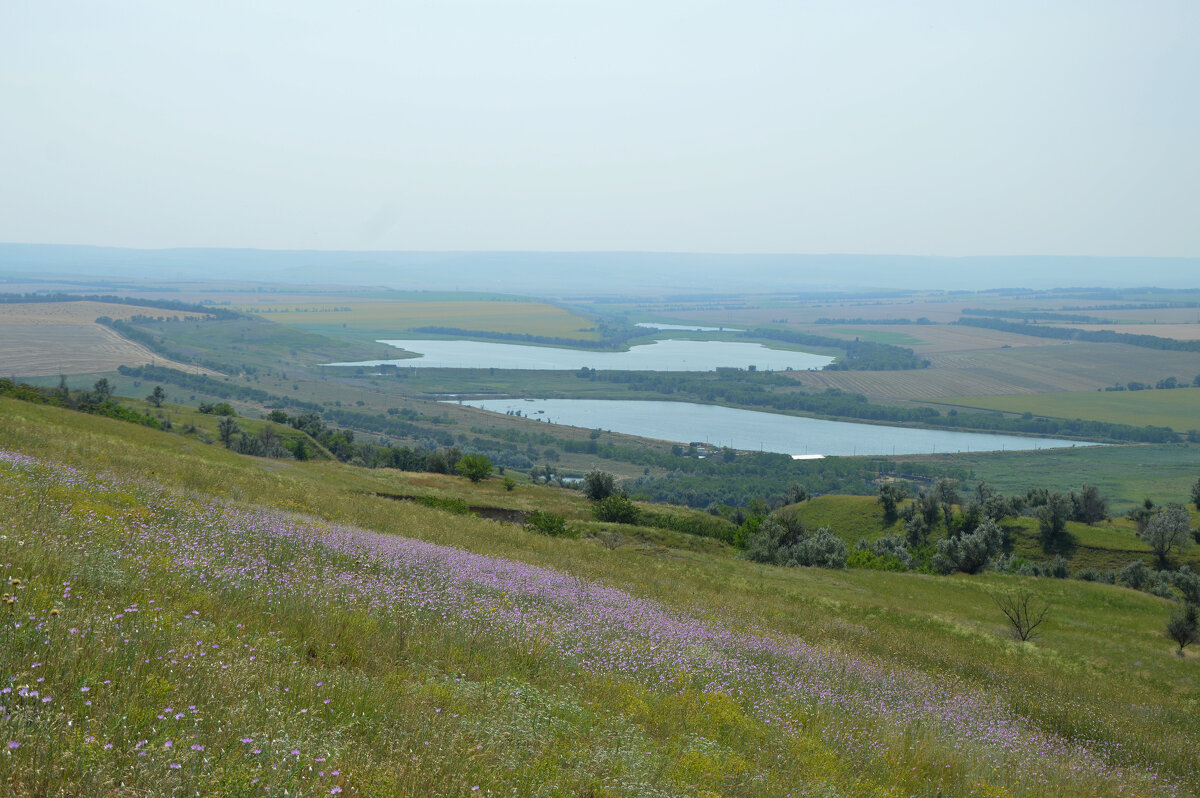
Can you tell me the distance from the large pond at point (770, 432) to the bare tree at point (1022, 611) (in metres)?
119

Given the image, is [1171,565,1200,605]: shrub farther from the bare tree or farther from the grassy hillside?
the grassy hillside

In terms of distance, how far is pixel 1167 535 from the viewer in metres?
49.5

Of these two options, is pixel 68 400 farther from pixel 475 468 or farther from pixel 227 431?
pixel 475 468

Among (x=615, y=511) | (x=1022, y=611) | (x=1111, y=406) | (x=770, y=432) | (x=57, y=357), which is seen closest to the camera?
(x=1022, y=611)

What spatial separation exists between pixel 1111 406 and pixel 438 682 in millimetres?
223663

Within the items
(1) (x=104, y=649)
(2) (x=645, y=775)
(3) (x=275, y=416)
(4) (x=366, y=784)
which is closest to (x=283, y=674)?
(1) (x=104, y=649)

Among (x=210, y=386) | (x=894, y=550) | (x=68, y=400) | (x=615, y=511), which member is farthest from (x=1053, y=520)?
(x=210, y=386)

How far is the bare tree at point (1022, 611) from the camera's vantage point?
79.2 feet

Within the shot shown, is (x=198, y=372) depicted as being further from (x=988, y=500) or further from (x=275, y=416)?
(x=988, y=500)

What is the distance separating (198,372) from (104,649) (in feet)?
712

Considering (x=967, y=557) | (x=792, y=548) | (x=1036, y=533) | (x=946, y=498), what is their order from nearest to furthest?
(x=792, y=548) → (x=967, y=557) → (x=1036, y=533) → (x=946, y=498)

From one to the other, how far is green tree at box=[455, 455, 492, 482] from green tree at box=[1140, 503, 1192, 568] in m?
46.5

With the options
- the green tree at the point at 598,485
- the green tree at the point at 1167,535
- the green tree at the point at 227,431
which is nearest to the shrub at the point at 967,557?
the green tree at the point at 1167,535

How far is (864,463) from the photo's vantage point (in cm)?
13450
